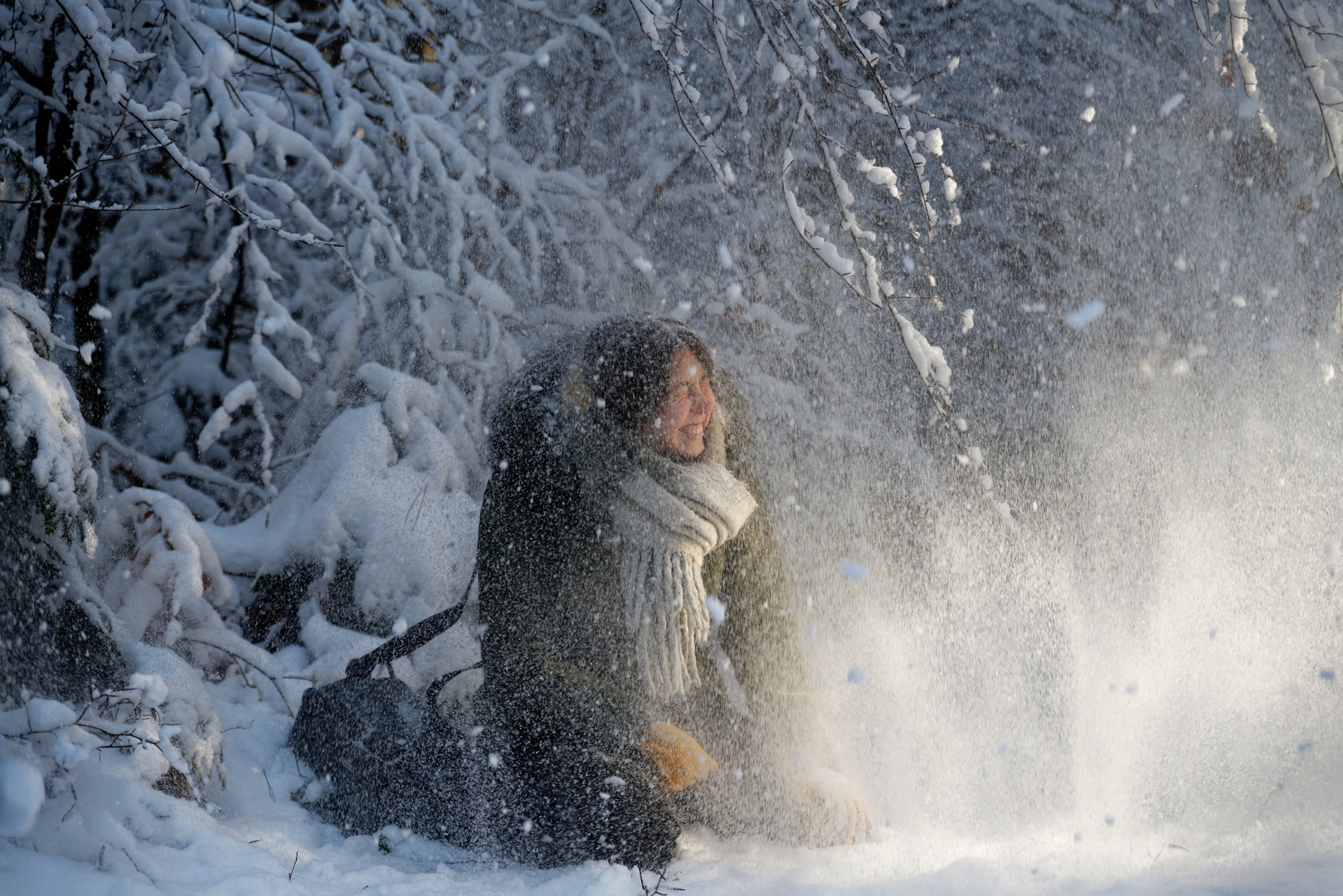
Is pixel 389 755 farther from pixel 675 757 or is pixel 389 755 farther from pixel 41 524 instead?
pixel 41 524

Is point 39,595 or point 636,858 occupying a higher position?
point 636,858

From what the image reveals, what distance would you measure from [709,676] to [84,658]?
53.0 inches

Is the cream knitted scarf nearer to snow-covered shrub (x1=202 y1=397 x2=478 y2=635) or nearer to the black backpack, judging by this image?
the black backpack

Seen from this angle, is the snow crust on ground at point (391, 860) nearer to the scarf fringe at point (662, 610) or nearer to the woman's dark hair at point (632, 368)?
the scarf fringe at point (662, 610)

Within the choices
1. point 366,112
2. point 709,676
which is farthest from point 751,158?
point 709,676

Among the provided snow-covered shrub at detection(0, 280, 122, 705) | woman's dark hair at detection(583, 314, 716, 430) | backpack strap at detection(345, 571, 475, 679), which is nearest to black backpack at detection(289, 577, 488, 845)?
backpack strap at detection(345, 571, 475, 679)

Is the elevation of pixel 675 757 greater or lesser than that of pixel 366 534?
greater

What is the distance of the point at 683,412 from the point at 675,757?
0.74 metres

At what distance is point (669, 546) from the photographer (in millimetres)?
2027

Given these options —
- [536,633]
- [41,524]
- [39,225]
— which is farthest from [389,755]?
[39,225]

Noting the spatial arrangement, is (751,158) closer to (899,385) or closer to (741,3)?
(741,3)

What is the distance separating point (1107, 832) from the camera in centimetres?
233

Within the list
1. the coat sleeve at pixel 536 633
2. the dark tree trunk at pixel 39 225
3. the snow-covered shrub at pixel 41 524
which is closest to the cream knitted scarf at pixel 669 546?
the coat sleeve at pixel 536 633

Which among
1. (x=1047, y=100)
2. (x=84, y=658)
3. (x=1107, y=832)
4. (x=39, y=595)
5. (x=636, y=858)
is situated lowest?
(x=84, y=658)
